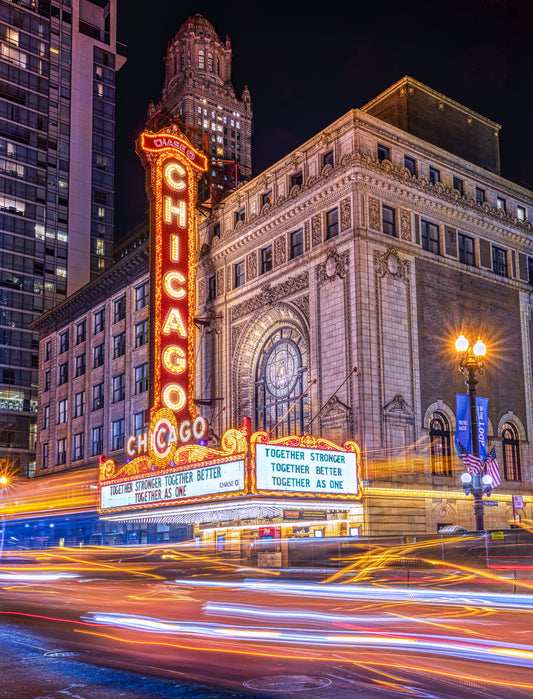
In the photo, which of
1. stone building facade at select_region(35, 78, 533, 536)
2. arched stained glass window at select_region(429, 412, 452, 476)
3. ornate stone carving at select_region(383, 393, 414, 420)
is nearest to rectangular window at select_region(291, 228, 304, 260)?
stone building facade at select_region(35, 78, 533, 536)

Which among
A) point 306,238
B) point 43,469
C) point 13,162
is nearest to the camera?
point 306,238

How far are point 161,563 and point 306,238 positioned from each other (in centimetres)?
1870

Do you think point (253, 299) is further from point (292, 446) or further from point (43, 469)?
point (43, 469)

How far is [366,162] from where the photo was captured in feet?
112

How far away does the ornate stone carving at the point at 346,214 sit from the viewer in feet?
112

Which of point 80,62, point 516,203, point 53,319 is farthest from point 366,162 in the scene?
point 80,62

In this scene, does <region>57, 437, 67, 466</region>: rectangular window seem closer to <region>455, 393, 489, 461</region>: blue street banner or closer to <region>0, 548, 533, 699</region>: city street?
A: <region>455, 393, 489, 461</region>: blue street banner

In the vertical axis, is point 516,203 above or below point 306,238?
above

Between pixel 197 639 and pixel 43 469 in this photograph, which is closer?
pixel 197 639

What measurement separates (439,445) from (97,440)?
30.6 meters

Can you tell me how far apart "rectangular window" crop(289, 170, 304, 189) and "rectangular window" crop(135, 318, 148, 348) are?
55.3 feet

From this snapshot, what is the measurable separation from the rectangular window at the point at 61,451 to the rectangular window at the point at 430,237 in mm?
37938

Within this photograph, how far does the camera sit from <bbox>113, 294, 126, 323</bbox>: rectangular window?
181ft

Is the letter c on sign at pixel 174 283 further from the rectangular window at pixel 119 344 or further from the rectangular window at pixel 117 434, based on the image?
the rectangular window at pixel 117 434
